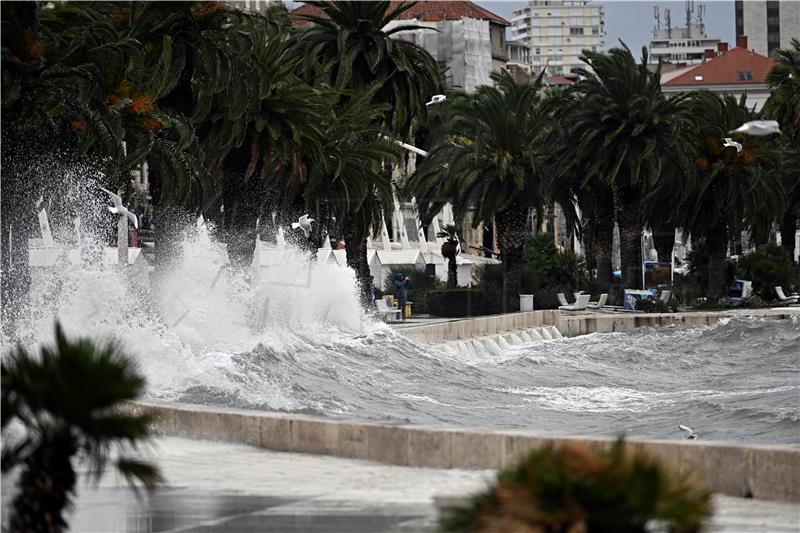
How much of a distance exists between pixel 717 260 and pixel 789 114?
8429 millimetres

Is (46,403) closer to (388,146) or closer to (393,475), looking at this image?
(393,475)

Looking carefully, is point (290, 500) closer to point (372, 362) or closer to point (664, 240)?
point (372, 362)

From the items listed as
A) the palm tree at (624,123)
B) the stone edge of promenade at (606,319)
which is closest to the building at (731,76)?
the palm tree at (624,123)

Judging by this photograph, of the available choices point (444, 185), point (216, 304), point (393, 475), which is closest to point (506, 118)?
point (444, 185)

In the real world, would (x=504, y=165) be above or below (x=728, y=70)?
below

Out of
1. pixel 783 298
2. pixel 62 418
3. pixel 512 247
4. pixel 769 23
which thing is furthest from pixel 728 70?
pixel 62 418

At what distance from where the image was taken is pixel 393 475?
33.3ft

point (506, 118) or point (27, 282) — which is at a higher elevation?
point (506, 118)

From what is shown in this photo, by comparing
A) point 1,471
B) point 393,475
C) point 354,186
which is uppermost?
point 354,186

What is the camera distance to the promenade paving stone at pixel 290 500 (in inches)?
321

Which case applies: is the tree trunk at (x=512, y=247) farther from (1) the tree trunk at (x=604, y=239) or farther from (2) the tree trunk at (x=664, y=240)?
(2) the tree trunk at (x=664, y=240)

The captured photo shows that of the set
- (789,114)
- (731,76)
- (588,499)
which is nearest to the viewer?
(588,499)

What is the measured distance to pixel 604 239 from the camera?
52188mm

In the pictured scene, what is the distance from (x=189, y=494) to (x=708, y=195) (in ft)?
138
